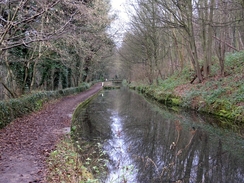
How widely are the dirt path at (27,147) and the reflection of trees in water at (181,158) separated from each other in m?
2.53

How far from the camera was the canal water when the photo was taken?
Result: 5.80 meters

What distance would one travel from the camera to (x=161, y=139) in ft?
30.1

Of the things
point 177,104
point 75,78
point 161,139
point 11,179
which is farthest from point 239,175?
point 75,78

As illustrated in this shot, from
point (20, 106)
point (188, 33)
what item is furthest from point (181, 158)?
point (188, 33)

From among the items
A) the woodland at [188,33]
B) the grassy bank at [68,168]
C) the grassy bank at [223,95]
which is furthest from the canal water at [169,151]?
the woodland at [188,33]

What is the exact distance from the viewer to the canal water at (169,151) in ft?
19.0

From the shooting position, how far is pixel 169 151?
764 centimetres

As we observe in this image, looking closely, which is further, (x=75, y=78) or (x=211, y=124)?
(x=75, y=78)

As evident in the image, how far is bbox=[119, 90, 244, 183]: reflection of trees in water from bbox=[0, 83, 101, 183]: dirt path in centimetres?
253

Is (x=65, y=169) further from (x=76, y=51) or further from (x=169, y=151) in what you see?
(x=76, y=51)

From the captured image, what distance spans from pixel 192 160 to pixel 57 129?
5.23 m

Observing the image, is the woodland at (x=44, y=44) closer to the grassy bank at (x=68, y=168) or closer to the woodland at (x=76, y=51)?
the woodland at (x=76, y=51)

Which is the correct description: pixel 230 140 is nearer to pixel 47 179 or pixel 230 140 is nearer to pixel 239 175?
pixel 239 175

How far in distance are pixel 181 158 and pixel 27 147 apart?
14.9ft
